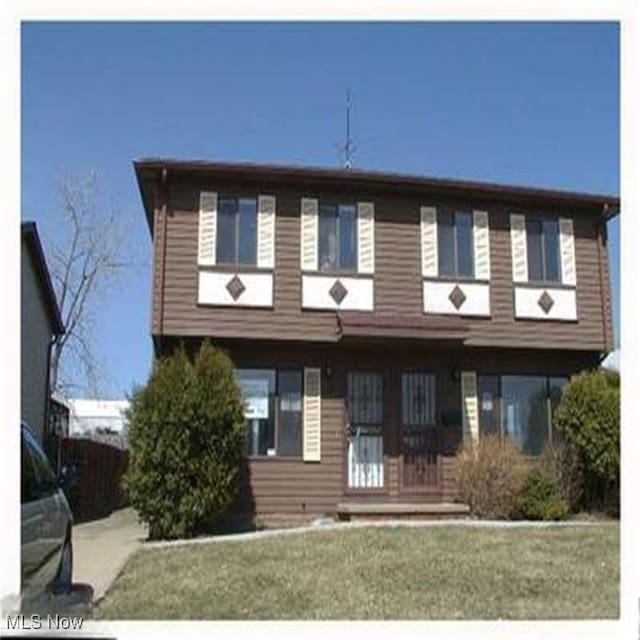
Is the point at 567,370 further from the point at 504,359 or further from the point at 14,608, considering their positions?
the point at 14,608

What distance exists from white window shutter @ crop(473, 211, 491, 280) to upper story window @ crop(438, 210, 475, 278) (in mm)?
74

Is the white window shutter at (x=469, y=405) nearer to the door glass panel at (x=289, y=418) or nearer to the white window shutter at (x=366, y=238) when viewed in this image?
the white window shutter at (x=366, y=238)

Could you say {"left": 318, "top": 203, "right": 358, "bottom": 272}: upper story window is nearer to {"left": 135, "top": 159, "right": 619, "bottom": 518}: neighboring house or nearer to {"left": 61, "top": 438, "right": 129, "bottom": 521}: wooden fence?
{"left": 135, "top": 159, "right": 619, "bottom": 518}: neighboring house

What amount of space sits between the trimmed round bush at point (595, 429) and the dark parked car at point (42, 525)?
1052 cm

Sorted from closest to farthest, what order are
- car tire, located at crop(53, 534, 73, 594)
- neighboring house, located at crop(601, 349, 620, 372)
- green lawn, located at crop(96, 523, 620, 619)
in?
car tire, located at crop(53, 534, 73, 594) < green lawn, located at crop(96, 523, 620, 619) < neighboring house, located at crop(601, 349, 620, 372)

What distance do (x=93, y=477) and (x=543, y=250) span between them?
10667 mm

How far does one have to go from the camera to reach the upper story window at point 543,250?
730 inches

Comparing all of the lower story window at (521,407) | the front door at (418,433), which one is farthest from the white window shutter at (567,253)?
the front door at (418,433)

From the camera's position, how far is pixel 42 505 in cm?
752

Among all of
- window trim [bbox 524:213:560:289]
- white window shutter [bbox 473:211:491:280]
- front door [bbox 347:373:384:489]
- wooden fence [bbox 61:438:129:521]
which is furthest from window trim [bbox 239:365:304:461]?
window trim [bbox 524:213:560:289]

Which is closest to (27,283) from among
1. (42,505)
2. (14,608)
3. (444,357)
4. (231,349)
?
(231,349)

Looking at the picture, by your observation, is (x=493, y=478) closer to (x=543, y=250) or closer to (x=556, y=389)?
(x=556, y=389)

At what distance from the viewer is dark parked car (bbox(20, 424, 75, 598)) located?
6.84 metres

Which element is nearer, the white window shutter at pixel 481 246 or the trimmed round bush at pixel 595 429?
the trimmed round bush at pixel 595 429
